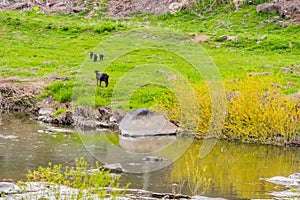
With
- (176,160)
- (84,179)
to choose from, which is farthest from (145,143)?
(84,179)

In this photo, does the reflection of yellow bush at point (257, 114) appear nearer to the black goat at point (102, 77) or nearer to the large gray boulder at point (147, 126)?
the large gray boulder at point (147, 126)

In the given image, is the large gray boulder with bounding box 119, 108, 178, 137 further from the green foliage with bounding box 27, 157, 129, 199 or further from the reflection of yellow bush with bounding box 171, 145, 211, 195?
the green foliage with bounding box 27, 157, 129, 199

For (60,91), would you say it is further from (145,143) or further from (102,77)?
(145,143)

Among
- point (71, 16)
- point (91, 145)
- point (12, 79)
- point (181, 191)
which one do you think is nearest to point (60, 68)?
point (12, 79)

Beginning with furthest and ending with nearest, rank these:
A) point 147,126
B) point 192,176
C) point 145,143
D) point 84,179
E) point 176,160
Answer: point 147,126 < point 145,143 < point 176,160 < point 192,176 < point 84,179

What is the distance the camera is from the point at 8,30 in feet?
138

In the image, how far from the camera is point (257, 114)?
23.3 m

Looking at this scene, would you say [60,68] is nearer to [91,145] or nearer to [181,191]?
[91,145]

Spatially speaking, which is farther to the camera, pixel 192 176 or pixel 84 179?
pixel 192 176

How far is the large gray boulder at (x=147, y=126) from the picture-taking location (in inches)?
990

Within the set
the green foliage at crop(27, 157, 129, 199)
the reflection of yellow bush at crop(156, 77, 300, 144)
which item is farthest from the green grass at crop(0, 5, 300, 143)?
the green foliage at crop(27, 157, 129, 199)

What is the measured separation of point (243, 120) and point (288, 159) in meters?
2.74

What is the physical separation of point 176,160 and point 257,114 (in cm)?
379

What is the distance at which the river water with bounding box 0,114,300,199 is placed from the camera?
17359mm
